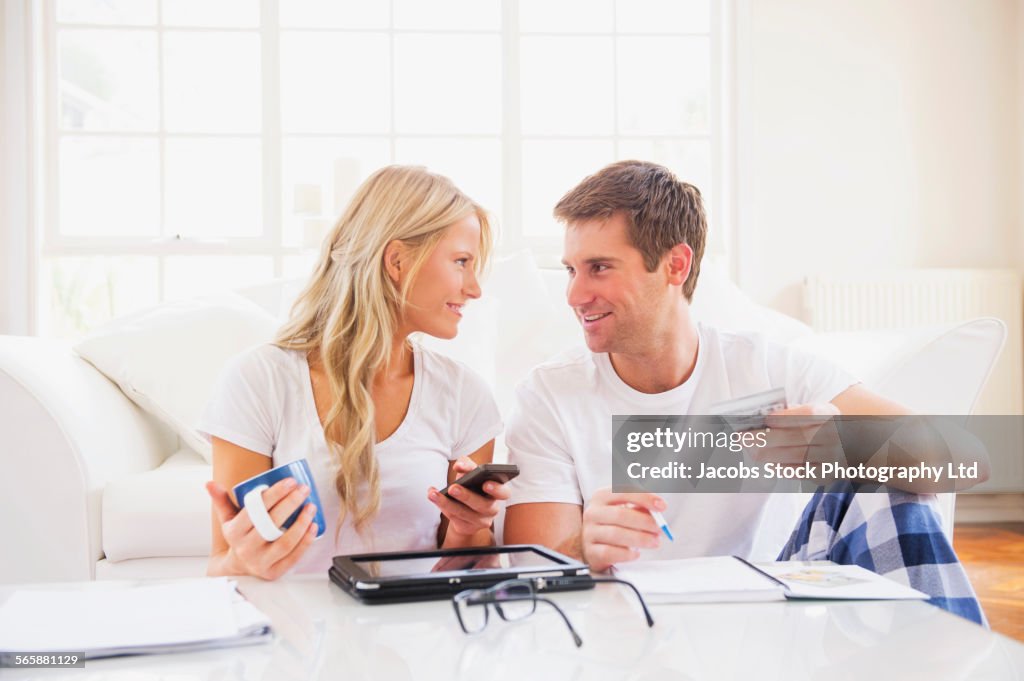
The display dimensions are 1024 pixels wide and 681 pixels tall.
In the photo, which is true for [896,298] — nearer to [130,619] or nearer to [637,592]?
[637,592]

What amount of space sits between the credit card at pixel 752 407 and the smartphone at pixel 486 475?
0.29m

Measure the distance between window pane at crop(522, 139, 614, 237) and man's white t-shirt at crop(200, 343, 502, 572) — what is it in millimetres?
2287

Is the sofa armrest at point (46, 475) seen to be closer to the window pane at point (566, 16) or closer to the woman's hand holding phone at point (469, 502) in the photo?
the woman's hand holding phone at point (469, 502)

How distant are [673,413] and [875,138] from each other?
2.76 meters

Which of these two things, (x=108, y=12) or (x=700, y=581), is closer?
(x=700, y=581)

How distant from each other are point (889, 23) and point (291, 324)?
3.26 metres

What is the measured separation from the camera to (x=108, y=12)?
11.7ft

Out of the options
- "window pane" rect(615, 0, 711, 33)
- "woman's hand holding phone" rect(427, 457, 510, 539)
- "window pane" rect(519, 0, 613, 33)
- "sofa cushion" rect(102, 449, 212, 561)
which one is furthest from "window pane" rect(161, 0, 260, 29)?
"woman's hand holding phone" rect(427, 457, 510, 539)

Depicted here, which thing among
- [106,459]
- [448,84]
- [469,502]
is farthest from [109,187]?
[469,502]

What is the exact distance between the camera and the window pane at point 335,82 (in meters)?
3.65

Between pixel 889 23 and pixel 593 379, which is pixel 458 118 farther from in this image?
pixel 593 379

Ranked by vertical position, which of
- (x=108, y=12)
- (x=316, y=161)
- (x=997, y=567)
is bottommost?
(x=997, y=567)

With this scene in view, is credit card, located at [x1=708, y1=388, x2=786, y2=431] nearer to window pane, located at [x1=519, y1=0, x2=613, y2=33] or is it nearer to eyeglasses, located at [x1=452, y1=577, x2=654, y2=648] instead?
eyeglasses, located at [x1=452, y1=577, x2=654, y2=648]

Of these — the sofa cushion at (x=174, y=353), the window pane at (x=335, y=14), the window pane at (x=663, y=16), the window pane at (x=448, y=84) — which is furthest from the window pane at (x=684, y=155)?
the sofa cushion at (x=174, y=353)
